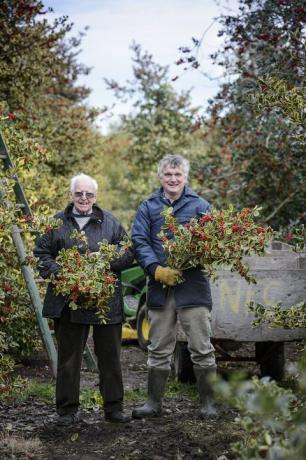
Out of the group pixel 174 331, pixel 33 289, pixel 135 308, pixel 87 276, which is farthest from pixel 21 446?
pixel 135 308

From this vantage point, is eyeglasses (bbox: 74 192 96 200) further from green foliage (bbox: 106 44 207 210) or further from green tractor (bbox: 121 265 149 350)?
green foliage (bbox: 106 44 207 210)

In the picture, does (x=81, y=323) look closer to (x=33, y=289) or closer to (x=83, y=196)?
(x=83, y=196)

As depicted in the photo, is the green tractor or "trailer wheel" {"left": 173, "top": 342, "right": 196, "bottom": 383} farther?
the green tractor

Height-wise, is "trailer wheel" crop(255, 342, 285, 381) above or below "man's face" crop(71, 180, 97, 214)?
below

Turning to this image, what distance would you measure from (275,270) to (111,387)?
1.73 meters

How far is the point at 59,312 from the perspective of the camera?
5188mm

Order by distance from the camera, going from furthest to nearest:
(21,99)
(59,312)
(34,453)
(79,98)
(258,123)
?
(79,98) → (21,99) → (258,123) → (59,312) → (34,453)

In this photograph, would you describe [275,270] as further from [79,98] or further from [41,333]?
[79,98]

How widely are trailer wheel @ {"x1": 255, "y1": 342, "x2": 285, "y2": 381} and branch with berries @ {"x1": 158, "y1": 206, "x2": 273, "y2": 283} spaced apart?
183 cm

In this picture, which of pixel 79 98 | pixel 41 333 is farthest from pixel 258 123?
pixel 79 98

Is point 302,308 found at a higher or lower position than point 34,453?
higher

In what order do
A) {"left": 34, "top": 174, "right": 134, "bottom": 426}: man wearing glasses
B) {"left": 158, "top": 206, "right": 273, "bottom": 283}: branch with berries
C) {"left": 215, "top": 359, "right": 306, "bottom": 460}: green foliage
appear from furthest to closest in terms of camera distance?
{"left": 34, "top": 174, "right": 134, "bottom": 426}: man wearing glasses
{"left": 158, "top": 206, "right": 273, "bottom": 283}: branch with berries
{"left": 215, "top": 359, "right": 306, "bottom": 460}: green foliage

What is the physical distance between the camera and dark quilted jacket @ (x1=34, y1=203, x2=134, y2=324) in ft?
17.1

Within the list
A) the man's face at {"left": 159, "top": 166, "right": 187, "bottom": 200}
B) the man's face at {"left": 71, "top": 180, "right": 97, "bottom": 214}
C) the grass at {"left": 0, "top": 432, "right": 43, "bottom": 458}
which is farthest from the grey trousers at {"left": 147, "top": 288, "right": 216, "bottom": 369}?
the grass at {"left": 0, "top": 432, "right": 43, "bottom": 458}
